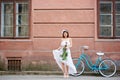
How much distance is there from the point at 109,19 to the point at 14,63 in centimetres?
433

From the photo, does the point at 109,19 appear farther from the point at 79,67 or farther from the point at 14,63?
the point at 14,63

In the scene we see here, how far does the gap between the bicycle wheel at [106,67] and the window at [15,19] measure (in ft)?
11.2

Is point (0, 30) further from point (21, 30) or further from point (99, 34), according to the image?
point (99, 34)

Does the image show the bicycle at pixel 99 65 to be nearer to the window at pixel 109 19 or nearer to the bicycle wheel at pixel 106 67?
the bicycle wheel at pixel 106 67

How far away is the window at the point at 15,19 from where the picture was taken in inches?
599

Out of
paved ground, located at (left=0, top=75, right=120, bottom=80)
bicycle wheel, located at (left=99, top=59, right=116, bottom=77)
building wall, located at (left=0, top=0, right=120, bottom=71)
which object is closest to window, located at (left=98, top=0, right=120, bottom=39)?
building wall, located at (left=0, top=0, right=120, bottom=71)

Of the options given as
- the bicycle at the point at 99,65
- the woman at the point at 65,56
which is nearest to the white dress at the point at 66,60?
the woman at the point at 65,56

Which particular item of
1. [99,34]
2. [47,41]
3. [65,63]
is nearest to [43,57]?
[47,41]

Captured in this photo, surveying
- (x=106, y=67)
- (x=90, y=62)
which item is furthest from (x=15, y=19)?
(x=106, y=67)

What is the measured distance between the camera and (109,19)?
1497 cm

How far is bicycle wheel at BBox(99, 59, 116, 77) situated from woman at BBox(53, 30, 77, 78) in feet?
3.53

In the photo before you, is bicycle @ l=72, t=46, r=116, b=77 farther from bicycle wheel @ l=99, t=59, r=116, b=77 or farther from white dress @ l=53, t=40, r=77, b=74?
white dress @ l=53, t=40, r=77, b=74

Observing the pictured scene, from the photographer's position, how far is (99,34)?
48.7 ft

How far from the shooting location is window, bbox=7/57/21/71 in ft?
49.5
